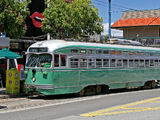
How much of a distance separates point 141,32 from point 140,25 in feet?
5.72

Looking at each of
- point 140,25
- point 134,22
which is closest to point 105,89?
point 140,25

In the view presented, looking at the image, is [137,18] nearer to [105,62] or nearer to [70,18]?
[70,18]

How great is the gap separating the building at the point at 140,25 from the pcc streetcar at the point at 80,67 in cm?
2414

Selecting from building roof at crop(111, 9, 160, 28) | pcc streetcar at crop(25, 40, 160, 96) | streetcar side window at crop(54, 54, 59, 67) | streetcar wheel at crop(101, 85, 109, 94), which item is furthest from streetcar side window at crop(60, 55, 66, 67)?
building roof at crop(111, 9, 160, 28)

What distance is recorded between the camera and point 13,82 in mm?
17594

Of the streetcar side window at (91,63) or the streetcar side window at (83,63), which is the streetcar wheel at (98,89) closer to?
the streetcar side window at (91,63)

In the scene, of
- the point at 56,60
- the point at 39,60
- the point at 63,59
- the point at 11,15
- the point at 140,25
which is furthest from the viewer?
the point at 140,25

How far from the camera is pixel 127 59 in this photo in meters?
20.2

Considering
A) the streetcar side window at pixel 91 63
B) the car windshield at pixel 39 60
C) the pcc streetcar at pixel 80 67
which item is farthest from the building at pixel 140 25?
the car windshield at pixel 39 60

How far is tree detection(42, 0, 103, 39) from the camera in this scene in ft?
90.5

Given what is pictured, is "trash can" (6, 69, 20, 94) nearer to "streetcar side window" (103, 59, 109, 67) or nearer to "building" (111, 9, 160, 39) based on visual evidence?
"streetcar side window" (103, 59, 109, 67)

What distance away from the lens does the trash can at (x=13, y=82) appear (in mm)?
17531

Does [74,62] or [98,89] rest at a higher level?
[74,62]

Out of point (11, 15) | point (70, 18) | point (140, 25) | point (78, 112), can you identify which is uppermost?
point (140, 25)
